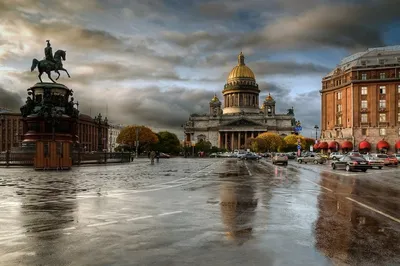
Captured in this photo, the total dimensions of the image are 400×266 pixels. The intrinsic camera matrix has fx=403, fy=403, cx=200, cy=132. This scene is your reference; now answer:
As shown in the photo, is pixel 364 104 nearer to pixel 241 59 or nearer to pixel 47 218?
pixel 47 218

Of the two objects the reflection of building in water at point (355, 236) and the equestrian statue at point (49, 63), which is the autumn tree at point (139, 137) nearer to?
the equestrian statue at point (49, 63)

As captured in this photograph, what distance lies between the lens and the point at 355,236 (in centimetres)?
837

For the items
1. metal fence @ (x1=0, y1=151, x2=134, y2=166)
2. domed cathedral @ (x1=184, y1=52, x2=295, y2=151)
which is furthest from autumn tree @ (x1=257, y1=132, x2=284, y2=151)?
metal fence @ (x1=0, y1=151, x2=134, y2=166)

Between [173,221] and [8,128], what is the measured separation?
137086mm

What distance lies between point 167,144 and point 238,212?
117 m

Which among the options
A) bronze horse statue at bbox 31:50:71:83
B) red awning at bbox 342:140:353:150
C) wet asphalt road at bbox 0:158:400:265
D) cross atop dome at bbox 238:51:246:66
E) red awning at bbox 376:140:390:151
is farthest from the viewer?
cross atop dome at bbox 238:51:246:66

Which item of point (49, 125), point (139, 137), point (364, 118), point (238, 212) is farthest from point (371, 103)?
point (238, 212)

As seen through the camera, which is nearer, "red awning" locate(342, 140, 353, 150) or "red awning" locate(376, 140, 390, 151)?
"red awning" locate(376, 140, 390, 151)

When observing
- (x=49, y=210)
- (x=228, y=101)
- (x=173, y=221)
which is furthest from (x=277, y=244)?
(x=228, y=101)

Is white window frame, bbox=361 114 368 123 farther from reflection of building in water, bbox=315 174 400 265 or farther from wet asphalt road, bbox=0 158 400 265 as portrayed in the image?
reflection of building in water, bbox=315 174 400 265

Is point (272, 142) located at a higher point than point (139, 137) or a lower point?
lower

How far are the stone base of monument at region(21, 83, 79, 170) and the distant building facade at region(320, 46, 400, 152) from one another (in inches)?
2416

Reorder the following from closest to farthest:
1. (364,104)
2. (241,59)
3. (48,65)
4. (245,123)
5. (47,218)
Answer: (47,218)
(48,65)
(364,104)
(245,123)
(241,59)

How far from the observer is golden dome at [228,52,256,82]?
180000 mm
